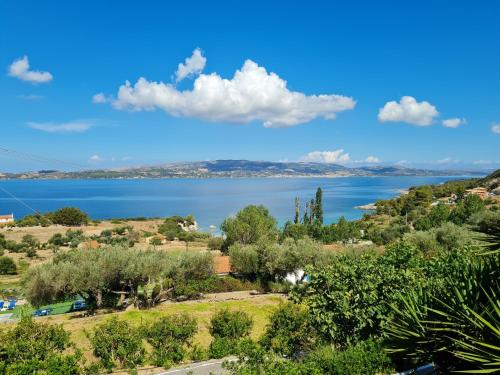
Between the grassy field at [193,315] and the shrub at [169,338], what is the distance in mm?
1125

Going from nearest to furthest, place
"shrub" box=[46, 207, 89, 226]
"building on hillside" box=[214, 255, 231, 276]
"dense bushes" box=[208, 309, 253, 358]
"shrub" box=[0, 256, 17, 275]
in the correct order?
1. "dense bushes" box=[208, 309, 253, 358]
2. "building on hillside" box=[214, 255, 231, 276]
3. "shrub" box=[0, 256, 17, 275]
4. "shrub" box=[46, 207, 89, 226]

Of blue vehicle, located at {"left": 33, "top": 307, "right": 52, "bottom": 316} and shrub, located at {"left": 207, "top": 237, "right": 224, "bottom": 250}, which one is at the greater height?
blue vehicle, located at {"left": 33, "top": 307, "right": 52, "bottom": 316}

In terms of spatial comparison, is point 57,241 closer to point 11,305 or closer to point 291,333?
point 11,305

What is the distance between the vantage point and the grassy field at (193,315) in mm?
15703

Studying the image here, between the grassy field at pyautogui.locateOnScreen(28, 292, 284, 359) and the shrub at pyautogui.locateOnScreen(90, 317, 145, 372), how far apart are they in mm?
1621

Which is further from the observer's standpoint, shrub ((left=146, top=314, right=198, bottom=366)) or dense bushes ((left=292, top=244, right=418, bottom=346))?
shrub ((left=146, top=314, right=198, bottom=366))

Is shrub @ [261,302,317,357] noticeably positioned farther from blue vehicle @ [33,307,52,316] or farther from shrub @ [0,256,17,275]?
shrub @ [0,256,17,275]

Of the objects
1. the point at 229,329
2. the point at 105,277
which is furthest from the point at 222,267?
the point at 229,329

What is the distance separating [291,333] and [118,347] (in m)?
5.73

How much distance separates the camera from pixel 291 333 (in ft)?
42.7

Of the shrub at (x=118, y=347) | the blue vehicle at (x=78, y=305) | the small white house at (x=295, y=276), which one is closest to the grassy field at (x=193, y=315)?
the shrub at (x=118, y=347)

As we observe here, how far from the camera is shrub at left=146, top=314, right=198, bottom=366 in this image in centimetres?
1256

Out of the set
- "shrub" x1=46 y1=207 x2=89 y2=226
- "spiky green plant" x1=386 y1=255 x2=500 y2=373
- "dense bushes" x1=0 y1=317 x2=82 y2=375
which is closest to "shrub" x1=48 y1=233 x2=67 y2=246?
"shrub" x1=46 y1=207 x2=89 y2=226

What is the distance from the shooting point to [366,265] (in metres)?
11.2
